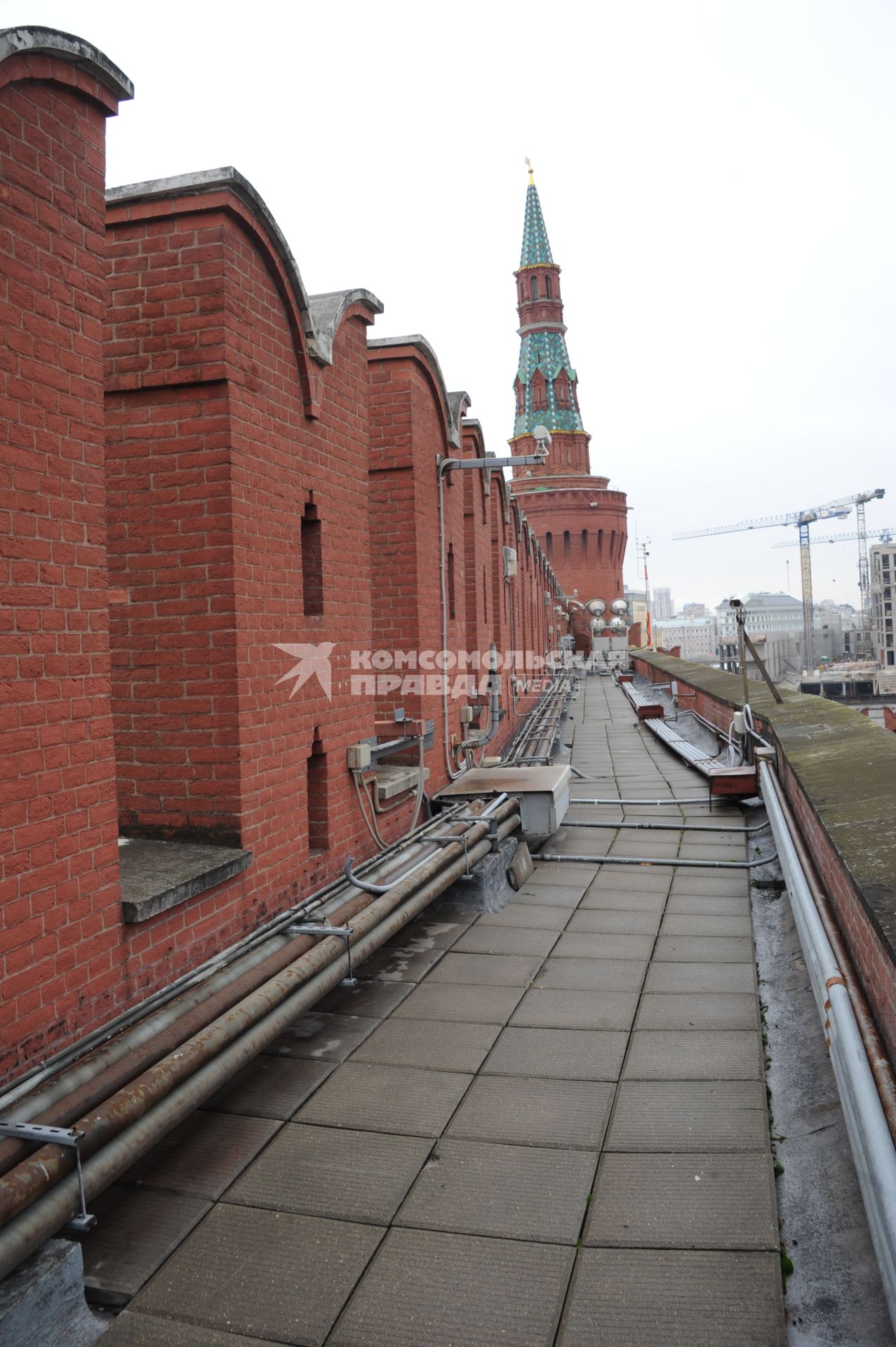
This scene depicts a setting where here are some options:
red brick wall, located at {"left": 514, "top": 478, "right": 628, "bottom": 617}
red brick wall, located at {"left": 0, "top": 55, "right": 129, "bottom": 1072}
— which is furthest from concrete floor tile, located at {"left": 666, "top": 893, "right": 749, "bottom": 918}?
red brick wall, located at {"left": 514, "top": 478, "right": 628, "bottom": 617}

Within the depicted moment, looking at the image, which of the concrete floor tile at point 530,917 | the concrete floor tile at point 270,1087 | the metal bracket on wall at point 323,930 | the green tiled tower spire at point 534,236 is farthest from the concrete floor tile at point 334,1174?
the green tiled tower spire at point 534,236

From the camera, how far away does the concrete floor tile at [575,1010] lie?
4152mm

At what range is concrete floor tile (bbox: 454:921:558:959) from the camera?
5211mm

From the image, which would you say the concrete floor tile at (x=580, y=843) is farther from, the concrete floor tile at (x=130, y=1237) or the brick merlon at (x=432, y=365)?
the concrete floor tile at (x=130, y=1237)

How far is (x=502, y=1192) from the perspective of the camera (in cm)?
291

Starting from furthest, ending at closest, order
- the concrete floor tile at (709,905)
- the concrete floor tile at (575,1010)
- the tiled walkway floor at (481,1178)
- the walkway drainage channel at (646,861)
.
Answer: the walkway drainage channel at (646,861)
the concrete floor tile at (709,905)
the concrete floor tile at (575,1010)
the tiled walkway floor at (481,1178)

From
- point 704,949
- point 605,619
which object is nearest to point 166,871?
point 704,949

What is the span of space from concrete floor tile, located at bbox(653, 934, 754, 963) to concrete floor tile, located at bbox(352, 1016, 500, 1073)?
1294 mm

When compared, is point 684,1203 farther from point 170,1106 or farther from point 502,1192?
point 170,1106

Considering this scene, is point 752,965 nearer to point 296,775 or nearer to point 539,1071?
point 539,1071

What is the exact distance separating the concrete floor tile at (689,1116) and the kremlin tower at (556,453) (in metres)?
49.8

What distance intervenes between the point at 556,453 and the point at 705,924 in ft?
178

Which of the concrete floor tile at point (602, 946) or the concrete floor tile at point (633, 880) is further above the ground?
the concrete floor tile at point (633, 880)

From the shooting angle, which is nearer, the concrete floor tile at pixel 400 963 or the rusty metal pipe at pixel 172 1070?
the rusty metal pipe at pixel 172 1070
